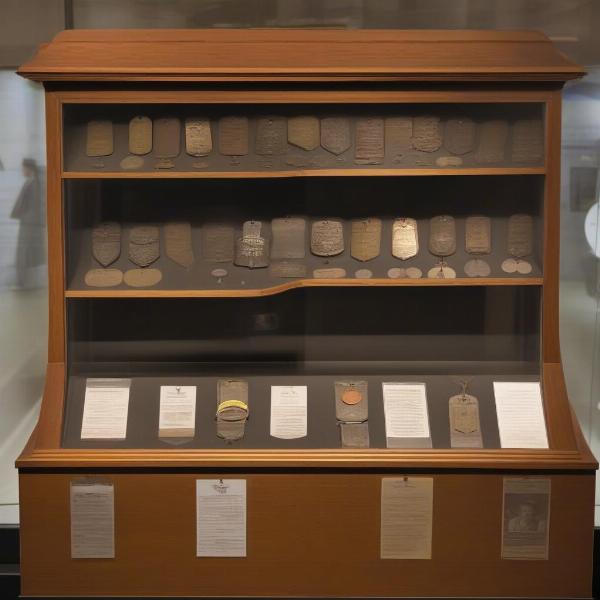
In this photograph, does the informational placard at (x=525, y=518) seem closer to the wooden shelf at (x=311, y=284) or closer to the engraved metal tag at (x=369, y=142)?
the wooden shelf at (x=311, y=284)

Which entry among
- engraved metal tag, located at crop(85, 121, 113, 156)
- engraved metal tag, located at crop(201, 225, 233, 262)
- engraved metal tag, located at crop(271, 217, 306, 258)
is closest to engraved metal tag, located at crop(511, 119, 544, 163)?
engraved metal tag, located at crop(271, 217, 306, 258)

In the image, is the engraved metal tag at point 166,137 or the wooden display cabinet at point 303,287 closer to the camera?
the wooden display cabinet at point 303,287

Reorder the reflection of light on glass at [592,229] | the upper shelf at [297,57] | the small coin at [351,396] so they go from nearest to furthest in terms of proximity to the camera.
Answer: the upper shelf at [297,57] → the small coin at [351,396] → the reflection of light on glass at [592,229]

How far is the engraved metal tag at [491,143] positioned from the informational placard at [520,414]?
85 centimetres

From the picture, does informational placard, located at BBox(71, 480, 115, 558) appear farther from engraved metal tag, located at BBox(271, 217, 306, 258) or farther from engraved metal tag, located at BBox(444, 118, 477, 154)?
engraved metal tag, located at BBox(444, 118, 477, 154)

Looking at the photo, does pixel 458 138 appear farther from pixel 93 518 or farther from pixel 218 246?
pixel 93 518

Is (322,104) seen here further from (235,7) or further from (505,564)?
(505,564)

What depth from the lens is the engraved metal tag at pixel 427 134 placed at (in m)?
3.11

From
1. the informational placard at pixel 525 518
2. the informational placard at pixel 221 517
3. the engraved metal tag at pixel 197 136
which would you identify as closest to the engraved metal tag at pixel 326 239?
the engraved metal tag at pixel 197 136

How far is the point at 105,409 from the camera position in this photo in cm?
312

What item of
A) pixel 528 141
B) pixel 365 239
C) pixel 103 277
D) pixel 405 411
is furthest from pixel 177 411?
pixel 528 141

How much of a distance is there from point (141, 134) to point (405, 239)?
107cm

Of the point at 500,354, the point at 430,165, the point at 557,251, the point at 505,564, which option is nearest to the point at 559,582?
the point at 505,564

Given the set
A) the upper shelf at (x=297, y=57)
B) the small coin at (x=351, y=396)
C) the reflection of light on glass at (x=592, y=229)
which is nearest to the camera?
the upper shelf at (x=297, y=57)
